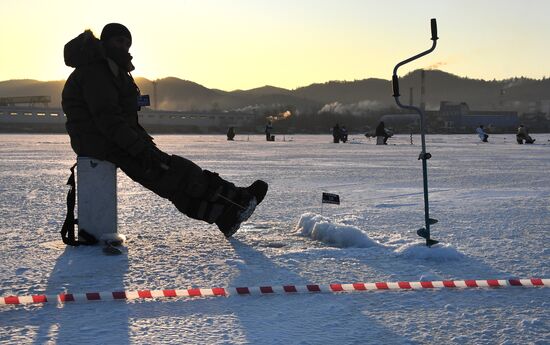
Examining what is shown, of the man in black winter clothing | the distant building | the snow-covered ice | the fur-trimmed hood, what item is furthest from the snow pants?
the distant building

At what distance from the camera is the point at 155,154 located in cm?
528

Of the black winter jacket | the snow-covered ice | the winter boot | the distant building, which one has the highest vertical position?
the distant building

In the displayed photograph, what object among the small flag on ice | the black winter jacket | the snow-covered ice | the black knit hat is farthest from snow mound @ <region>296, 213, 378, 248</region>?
the black knit hat

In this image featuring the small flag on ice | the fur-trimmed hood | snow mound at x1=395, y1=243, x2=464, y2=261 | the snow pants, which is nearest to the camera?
snow mound at x1=395, y1=243, x2=464, y2=261

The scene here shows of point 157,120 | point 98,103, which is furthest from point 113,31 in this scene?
point 157,120

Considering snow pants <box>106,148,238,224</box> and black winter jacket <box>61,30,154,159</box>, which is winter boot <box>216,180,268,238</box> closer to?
snow pants <box>106,148,238,224</box>

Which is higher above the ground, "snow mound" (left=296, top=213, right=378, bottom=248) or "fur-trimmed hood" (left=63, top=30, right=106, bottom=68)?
"fur-trimmed hood" (left=63, top=30, right=106, bottom=68)

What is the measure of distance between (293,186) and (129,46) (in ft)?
19.9

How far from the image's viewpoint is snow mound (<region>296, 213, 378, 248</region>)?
5348 mm

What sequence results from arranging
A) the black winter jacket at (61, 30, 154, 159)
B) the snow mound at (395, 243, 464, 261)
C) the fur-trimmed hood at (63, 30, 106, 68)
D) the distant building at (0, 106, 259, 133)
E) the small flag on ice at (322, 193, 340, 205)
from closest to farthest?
the snow mound at (395, 243, 464, 261)
the black winter jacket at (61, 30, 154, 159)
the fur-trimmed hood at (63, 30, 106, 68)
the small flag on ice at (322, 193, 340, 205)
the distant building at (0, 106, 259, 133)

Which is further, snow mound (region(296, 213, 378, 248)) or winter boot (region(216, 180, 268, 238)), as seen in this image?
winter boot (region(216, 180, 268, 238))

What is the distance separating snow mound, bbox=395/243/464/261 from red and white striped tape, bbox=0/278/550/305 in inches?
26.6

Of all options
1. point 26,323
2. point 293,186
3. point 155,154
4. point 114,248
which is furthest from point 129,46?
point 293,186

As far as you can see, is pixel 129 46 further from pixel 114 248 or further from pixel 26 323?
pixel 26 323
